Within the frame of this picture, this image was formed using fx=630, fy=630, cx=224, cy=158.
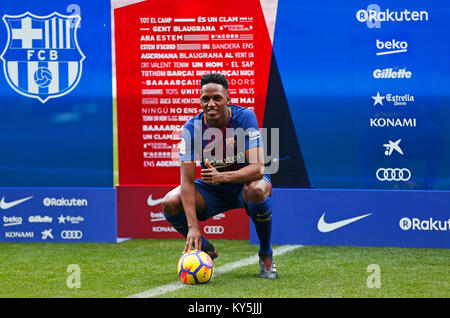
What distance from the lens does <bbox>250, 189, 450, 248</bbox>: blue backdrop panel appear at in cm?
575

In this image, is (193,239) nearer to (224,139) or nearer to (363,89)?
(224,139)

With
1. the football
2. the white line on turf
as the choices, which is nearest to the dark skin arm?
the football

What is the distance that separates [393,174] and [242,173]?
2.07 meters

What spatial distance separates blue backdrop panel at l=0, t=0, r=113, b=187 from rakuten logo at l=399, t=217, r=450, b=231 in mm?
2897

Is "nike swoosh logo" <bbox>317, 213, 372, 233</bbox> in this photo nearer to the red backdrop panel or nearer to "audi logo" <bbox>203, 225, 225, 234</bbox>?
"audi logo" <bbox>203, 225, 225, 234</bbox>

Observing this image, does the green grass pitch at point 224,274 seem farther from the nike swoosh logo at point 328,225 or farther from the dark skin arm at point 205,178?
the dark skin arm at point 205,178

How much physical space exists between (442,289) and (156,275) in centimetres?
203

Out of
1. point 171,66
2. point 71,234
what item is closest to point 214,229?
point 71,234

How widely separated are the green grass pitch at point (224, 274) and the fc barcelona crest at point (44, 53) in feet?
5.33

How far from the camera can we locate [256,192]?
4.45 metres

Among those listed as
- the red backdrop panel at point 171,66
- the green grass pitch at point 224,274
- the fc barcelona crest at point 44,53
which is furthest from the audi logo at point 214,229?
the fc barcelona crest at point 44,53

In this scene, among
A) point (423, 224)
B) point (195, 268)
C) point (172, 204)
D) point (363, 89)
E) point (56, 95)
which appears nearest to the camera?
point (195, 268)

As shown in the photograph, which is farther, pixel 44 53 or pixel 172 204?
pixel 44 53
